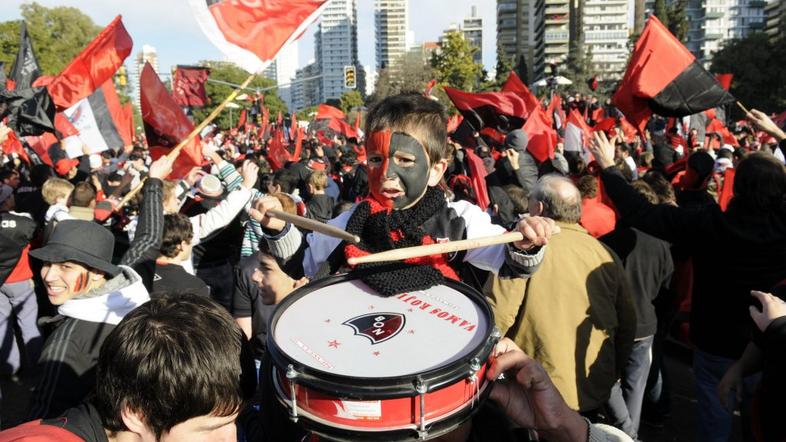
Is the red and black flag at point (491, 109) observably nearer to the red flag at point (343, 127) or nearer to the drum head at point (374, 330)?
the drum head at point (374, 330)

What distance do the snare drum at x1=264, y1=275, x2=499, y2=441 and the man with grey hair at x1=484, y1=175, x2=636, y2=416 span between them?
5.31 feet

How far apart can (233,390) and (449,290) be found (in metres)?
0.72

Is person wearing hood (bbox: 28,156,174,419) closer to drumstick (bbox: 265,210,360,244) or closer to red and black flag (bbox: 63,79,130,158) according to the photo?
drumstick (bbox: 265,210,360,244)

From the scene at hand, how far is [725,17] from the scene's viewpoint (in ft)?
425

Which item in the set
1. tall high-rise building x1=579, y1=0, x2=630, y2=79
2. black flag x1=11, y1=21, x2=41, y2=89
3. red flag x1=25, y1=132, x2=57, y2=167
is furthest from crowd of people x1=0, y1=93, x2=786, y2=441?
tall high-rise building x1=579, y1=0, x2=630, y2=79

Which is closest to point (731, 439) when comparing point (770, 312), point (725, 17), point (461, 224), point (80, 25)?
point (770, 312)

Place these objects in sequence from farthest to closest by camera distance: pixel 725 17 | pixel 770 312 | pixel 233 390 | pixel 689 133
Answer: pixel 725 17
pixel 689 133
pixel 770 312
pixel 233 390

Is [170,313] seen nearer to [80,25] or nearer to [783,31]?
[80,25]

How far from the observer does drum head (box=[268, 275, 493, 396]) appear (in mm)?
1329

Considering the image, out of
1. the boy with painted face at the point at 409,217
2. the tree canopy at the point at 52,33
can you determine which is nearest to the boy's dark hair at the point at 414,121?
the boy with painted face at the point at 409,217

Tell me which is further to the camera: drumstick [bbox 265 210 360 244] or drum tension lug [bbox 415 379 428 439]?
drumstick [bbox 265 210 360 244]

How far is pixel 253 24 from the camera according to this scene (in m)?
4.88

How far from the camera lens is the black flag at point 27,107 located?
20.7 ft

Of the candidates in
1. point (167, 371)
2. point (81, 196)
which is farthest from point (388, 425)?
point (81, 196)
